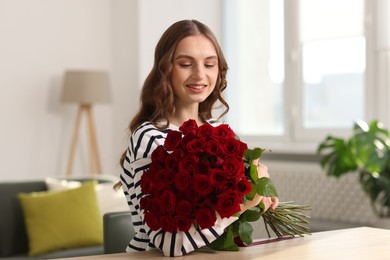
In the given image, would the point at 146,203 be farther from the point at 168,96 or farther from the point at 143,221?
the point at 168,96

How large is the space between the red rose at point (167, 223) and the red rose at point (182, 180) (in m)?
0.08

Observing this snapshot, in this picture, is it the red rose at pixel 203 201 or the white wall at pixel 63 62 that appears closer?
the red rose at pixel 203 201

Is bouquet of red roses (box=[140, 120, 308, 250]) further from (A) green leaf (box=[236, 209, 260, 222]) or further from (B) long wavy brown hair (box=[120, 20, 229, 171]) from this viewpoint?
(B) long wavy brown hair (box=[120, 20, 229, 171])

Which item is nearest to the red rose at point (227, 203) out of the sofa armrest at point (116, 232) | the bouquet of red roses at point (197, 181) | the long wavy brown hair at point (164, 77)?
the bouquet of red roses at point (197, 181)

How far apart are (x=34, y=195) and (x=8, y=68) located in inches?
95.8

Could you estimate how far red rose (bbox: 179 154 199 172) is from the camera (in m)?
1.67

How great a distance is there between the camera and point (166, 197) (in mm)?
1663

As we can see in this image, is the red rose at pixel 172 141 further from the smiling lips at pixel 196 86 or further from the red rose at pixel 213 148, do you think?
the smiling lips at pixel 196 86

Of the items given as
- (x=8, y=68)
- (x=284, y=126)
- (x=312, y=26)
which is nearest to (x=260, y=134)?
(x=284, y=126)

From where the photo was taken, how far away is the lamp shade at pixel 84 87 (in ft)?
21.8

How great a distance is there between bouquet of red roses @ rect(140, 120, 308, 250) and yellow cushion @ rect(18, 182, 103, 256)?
2.98 metres

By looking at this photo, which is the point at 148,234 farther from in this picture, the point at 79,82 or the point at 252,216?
the point at 79,82

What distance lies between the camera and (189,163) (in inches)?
66.0

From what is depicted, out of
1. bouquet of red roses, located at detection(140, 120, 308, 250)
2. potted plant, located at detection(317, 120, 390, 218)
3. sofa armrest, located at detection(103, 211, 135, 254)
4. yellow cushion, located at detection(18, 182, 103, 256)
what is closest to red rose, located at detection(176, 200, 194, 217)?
bouquet of red roses, located at detection(140, 120, 308, 250)
